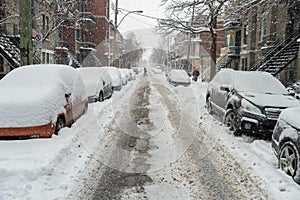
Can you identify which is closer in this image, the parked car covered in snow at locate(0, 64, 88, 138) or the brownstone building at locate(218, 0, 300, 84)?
the parked car covered in snow at locate(0, 64, 88, 138)

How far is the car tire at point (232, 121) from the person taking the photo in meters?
7.76

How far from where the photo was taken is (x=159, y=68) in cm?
7250

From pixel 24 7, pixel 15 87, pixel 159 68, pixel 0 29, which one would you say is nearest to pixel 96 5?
pixel 159 68

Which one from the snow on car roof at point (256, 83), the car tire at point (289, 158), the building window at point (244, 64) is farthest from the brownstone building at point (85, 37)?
the car tire at point (289, 158)

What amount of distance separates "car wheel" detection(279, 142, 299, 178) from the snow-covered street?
137 millimetres

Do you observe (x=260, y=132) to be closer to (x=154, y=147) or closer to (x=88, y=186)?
(x=154, y=147)

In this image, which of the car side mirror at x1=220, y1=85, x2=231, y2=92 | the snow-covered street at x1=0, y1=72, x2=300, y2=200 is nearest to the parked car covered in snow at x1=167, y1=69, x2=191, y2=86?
the car side mirror at x1=220, y1=85, x2=231, y2=92

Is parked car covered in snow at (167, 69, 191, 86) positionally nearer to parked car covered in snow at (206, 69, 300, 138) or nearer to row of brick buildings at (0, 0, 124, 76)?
row of brick buildings at (0, 0, 124, 76)

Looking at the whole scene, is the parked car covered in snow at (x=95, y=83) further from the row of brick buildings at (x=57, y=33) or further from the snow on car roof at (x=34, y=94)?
the snow on car roof at (x=34, y=94)

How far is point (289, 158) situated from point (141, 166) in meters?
2.61

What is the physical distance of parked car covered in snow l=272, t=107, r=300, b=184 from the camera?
480 cm

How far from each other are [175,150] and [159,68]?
6660 centimetres

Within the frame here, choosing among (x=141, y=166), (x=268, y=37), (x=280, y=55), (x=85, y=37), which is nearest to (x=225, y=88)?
(x=141, y=166)

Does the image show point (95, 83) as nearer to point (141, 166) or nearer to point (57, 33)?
point (141, 166)
